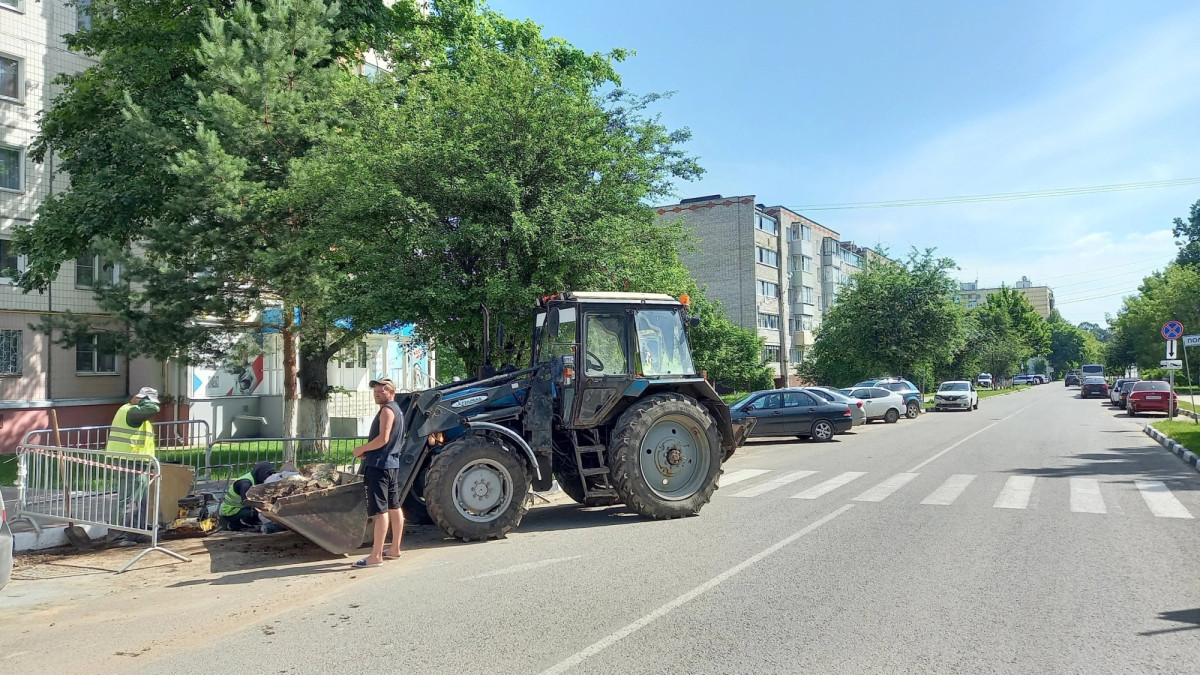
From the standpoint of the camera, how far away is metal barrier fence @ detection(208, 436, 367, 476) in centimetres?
1220

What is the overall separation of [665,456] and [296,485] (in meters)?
4.33

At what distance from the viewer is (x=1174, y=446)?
60.1 feet

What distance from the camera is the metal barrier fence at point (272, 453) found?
40.0 feet

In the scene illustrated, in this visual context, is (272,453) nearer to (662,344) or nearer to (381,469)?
(381,469)

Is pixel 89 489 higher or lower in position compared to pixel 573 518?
higher

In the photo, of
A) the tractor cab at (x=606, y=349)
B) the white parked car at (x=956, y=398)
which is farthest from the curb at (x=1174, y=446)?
the white parked car at (x=956, y=398)

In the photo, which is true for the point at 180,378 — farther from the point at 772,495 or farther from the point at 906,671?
the point at 906,671

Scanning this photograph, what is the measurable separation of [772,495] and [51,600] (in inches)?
351

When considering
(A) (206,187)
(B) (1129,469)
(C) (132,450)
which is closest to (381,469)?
(C) (132,450)

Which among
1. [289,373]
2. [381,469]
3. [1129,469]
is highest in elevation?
[289,373]

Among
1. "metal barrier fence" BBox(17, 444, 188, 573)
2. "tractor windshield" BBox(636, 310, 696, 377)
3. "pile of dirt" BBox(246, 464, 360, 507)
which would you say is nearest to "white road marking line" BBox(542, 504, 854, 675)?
"tractor windshield" BBox(636, 310, 696, 377)

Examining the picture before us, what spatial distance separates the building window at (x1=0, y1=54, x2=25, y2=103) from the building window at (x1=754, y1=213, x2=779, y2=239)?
46.5m

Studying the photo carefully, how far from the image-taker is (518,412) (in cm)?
941

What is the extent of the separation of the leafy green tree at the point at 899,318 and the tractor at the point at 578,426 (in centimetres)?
3283
